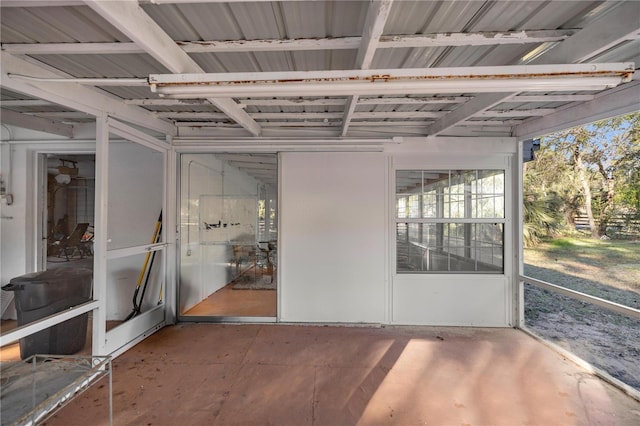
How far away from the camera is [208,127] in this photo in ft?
10.1

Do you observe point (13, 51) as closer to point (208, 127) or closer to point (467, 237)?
point (208, 127)

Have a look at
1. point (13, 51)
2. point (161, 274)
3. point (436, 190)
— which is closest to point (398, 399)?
point (436, 190)

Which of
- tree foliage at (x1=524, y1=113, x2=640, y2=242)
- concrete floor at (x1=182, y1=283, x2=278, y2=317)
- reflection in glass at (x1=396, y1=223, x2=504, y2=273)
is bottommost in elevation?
concrete floor at (x1=182, y1=283, x2=278, y2=317)

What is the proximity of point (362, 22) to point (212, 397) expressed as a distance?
108 inches

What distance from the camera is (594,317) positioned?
3.36m

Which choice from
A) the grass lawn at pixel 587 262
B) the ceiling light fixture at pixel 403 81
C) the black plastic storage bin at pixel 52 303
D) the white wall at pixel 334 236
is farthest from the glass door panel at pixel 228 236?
the grass lawn at pixel 587 262

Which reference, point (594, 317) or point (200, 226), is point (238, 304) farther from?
point (594, 317)

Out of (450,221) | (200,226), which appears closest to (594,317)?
(450,221)

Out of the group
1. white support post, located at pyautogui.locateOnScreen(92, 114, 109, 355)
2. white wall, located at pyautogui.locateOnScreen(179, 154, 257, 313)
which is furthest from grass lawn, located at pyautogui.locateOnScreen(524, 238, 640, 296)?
white support post, located at pyautogui.locateOnScreen(92, 114, 109, 355)

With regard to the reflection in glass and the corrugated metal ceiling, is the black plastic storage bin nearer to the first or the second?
the corrugated metal ceiling

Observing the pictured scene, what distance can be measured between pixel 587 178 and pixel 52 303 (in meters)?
8.45

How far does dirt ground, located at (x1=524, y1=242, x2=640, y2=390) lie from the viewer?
2525 mm

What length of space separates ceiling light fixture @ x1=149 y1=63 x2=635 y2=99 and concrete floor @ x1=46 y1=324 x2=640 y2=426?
7.21ft

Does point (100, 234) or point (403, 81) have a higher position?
point (403, 81)
